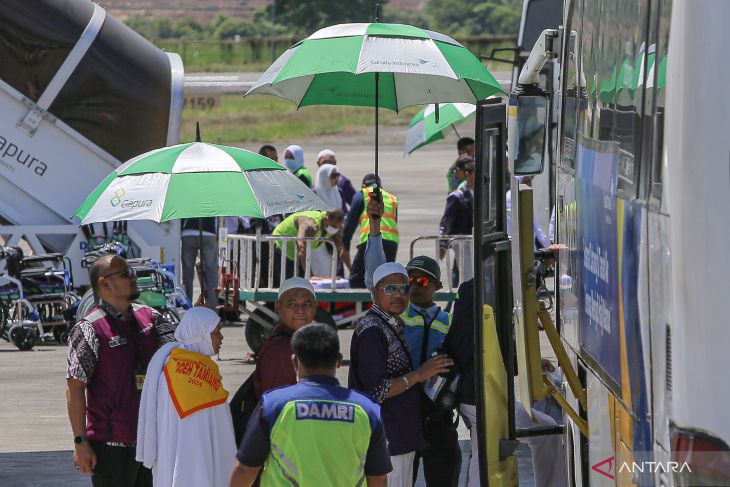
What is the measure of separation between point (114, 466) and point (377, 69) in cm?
296

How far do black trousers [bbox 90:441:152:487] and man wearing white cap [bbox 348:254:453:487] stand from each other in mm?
1181

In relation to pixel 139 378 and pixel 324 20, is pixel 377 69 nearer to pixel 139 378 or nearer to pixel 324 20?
pixel 139 378

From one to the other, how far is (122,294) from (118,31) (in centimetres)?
857

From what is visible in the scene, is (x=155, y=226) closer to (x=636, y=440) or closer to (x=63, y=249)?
(x=63, y=249)

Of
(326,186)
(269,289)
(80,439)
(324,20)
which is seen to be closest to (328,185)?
(326,186)

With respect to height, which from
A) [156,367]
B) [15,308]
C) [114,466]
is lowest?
[15,308]

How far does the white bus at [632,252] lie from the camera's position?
12.2 ft

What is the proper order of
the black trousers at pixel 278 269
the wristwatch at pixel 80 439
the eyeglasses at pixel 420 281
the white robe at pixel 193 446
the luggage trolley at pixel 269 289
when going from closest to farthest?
the white robe at pixel 193 446 → the wristwatch at pixel 80 439 → the eyeglasses at pixel 420 281 → the luggage trolley at pixel 269 289 → the black trousers at pixel 278 269

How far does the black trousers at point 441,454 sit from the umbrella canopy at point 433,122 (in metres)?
9.07

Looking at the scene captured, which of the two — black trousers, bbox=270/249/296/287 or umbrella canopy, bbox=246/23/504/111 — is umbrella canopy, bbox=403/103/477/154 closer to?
black trousers, bbox=270/249/296/287

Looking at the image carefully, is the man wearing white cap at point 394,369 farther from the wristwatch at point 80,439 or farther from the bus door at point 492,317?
the wristwatch at point 80,439

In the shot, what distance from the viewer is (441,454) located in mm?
7738

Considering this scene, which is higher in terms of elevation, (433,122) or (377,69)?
(377,69)

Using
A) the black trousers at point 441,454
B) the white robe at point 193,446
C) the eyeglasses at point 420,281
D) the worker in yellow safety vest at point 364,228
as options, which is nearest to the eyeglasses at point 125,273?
the white robe at point 193,446
